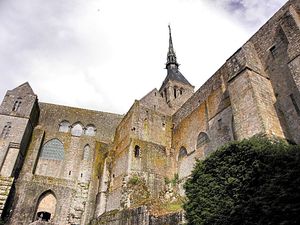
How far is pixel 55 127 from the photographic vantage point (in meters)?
26.6

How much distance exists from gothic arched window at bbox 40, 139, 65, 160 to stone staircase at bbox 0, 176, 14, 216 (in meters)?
5.22

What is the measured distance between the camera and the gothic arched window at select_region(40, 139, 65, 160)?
24234mm

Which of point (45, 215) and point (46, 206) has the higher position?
point (46, 206)

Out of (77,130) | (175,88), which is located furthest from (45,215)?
(175,88)

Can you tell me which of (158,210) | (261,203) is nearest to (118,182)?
(158,210)

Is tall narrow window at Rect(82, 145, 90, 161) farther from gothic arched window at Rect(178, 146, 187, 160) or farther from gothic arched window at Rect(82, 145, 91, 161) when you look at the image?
gothic arched window at Rect(178, 146, 187, 160)

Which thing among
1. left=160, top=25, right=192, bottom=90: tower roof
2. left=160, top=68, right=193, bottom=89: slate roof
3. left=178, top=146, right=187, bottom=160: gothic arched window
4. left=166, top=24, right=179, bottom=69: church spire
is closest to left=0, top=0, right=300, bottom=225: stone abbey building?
left=178, top=146, right=187, bottom=160: gothic arched window

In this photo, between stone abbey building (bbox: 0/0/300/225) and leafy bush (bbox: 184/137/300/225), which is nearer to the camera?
leafy bush (bbox: 184/137/300/225)

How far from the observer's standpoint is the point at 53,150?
2469 centimetres

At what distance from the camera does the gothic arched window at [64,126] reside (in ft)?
88.1

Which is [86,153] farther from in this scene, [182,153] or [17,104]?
[182,153]

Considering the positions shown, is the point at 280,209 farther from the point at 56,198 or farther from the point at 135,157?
the point at 56,198

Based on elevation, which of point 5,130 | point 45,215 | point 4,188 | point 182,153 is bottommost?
point 45,215

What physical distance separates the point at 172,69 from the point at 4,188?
29222 mm
